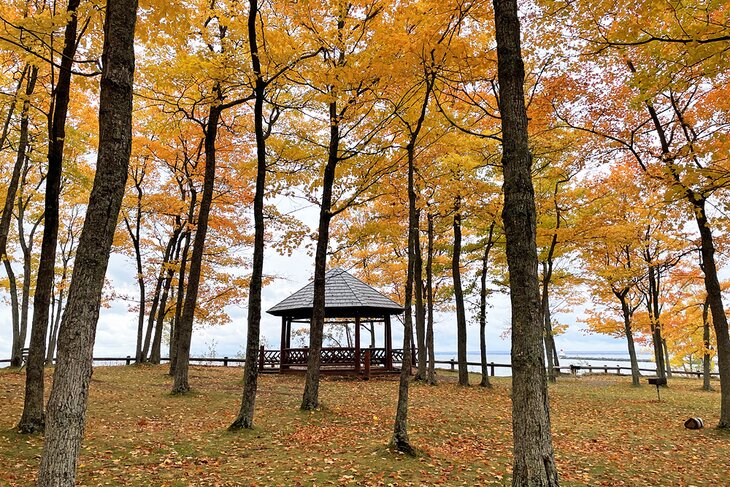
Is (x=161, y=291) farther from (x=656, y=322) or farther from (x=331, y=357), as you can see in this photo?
(x=656, y=322)

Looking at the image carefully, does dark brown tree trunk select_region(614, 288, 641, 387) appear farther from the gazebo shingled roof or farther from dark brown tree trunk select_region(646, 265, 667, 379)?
the gazebo shingled roof

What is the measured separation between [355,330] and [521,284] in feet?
41.3

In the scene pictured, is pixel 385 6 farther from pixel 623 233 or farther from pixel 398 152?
pixel 623 233

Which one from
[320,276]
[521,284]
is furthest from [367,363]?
[521,284]

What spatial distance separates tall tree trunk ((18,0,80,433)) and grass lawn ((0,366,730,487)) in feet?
1.19

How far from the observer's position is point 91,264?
127 inches

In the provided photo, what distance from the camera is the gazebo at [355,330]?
16.0 meters

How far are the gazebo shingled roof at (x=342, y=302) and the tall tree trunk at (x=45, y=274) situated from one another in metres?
10.4

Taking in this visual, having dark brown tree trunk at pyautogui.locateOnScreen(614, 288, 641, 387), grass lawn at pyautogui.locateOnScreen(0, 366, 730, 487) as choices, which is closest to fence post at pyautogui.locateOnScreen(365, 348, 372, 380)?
grass lawn at pyautogui.locateOnScreen(0, 366, 730, 487)

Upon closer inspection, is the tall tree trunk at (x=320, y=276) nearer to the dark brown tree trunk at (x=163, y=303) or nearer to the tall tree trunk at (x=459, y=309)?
the tall tree trunk at (x=459, y=309)

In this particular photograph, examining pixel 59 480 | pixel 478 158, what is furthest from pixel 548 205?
pixel 59 480

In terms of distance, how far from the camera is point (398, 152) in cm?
907

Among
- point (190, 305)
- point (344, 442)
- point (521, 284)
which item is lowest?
point (344, 442)

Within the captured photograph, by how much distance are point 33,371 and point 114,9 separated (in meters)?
5.13
